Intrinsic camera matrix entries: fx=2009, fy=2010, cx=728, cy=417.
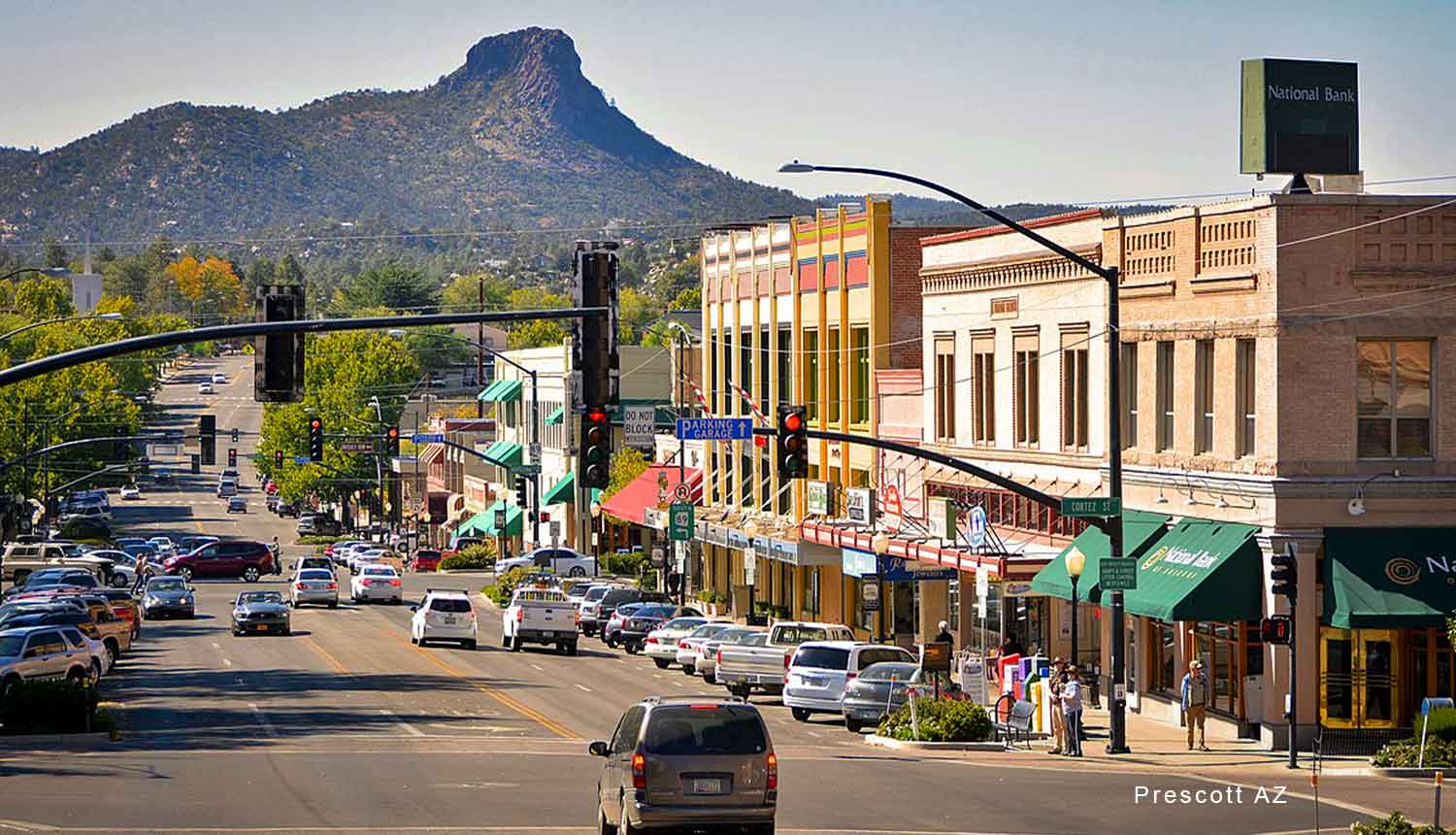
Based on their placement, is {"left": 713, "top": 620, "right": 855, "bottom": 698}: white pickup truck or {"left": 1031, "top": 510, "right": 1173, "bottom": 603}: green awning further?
{"left": 713, "top": 620, "right": 855, "bottom": 698}: white pickup truck

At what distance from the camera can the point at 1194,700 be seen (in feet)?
120

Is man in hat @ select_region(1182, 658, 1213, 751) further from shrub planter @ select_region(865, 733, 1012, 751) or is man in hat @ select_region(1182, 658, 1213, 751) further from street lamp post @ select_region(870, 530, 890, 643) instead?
street lamp post @ select_region(870, 530, 890, 643)

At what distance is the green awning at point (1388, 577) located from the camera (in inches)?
1384

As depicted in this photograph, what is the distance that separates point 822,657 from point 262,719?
11.3 metres

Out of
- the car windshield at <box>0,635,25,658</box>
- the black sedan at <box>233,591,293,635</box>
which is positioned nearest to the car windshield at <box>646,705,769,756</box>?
the car windshield at <box>0,635,25,658</box>

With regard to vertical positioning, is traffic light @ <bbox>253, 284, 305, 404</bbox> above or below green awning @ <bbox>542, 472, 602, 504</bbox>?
above

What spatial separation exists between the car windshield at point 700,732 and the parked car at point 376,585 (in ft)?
191

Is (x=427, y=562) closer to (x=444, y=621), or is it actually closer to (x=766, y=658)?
(x=444, y=621)

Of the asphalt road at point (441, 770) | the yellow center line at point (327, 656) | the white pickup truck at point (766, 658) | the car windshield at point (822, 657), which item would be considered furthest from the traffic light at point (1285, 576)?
the yellow center line at point (327, 656)

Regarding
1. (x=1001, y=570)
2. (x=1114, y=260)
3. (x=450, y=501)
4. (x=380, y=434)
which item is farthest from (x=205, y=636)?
(x=450, y=501)

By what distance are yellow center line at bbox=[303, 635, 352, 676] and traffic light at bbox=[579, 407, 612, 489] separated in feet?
60.0

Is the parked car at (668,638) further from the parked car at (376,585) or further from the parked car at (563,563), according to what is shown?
the parked car at (563,563)

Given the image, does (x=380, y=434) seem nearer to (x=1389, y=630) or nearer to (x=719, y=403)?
(x=719, y=403)

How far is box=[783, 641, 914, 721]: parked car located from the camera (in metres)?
40.9
